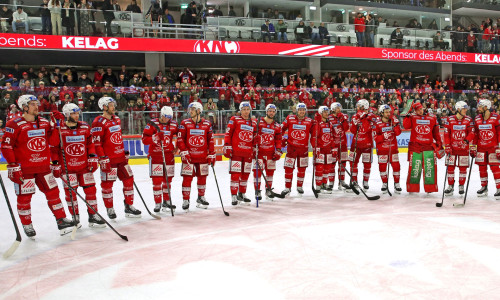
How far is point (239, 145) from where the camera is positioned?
24.1 ft

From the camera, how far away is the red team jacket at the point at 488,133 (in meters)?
7.76

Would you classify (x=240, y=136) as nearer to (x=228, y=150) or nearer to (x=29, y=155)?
(x=228, y=150)

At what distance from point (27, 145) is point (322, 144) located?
17.5 ft

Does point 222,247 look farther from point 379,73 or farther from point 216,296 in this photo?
point 379,73

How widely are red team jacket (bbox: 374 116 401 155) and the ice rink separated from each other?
142cm

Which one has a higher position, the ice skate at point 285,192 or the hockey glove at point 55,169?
the hockey glove at point 55,169

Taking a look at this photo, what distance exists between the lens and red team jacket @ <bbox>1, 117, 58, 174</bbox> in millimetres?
5320

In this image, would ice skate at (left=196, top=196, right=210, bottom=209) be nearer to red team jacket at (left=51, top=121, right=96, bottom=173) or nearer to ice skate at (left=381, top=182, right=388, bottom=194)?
red team jacket at (left=51, top=121, right=96, bottom=173)

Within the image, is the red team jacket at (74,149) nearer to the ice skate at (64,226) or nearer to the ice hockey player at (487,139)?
the ice skate at (64,226)

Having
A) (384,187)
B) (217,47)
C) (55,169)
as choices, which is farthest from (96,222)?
(217,47)

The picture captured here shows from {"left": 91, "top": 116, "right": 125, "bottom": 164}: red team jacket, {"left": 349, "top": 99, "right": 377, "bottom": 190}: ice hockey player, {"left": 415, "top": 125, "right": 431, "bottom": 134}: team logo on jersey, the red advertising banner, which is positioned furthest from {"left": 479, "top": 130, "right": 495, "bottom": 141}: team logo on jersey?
the red advertising banner

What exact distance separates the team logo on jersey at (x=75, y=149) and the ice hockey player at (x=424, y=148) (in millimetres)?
6075

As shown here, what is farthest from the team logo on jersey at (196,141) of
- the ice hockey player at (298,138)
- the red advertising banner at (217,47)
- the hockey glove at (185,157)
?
the red advertising banner at (217,47)

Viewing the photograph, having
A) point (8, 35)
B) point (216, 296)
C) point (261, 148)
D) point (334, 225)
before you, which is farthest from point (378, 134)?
point (8, 35)
